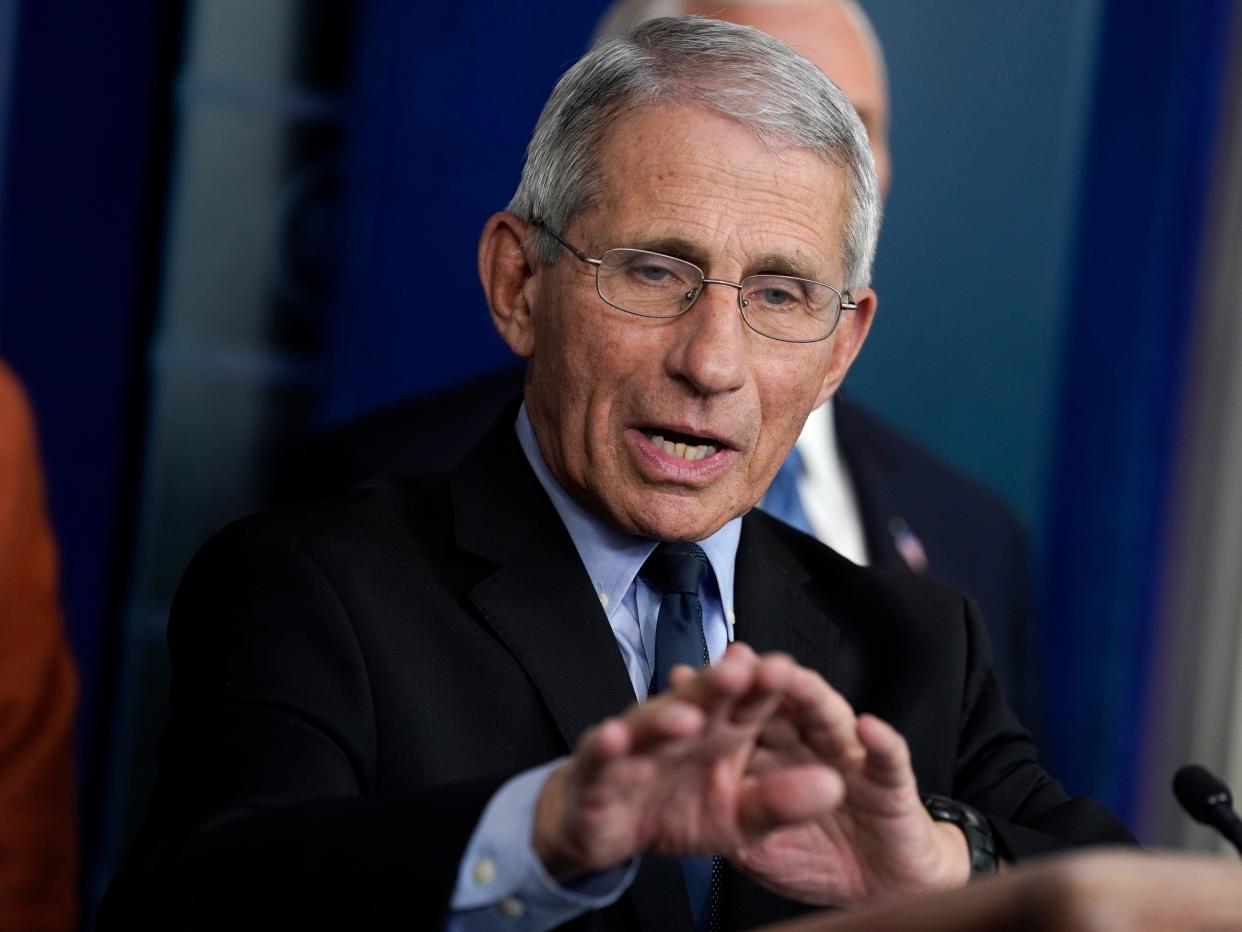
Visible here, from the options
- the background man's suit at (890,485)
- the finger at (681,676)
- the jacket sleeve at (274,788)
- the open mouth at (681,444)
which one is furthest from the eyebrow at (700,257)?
the background man's suit at (890,485)

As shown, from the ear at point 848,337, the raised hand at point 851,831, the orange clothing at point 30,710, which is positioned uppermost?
the ear at point 848,337

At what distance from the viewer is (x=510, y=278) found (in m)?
1.76

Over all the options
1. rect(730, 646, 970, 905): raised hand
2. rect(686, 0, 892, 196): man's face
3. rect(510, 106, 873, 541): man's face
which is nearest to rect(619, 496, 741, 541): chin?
rect(510, 106, 873, 541): man's face

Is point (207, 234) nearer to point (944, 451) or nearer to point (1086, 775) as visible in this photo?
point (944, 451)

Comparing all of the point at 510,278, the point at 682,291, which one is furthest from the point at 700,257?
the point at 510,278

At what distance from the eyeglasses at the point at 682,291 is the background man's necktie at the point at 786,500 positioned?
1036 mm

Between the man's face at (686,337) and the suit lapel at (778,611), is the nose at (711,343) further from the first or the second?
the suit lapel at (778,611)

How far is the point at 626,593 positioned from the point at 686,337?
0.26 meters

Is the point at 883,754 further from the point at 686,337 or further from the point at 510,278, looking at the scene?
the point at 510,278

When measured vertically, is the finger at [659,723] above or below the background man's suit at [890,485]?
above

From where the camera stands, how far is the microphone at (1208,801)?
1.47m

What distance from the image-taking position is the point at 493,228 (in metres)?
1.77

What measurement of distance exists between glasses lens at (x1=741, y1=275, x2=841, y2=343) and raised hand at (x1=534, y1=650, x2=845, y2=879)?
20.8 inches

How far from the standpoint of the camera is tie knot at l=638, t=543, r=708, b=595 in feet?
5.46
